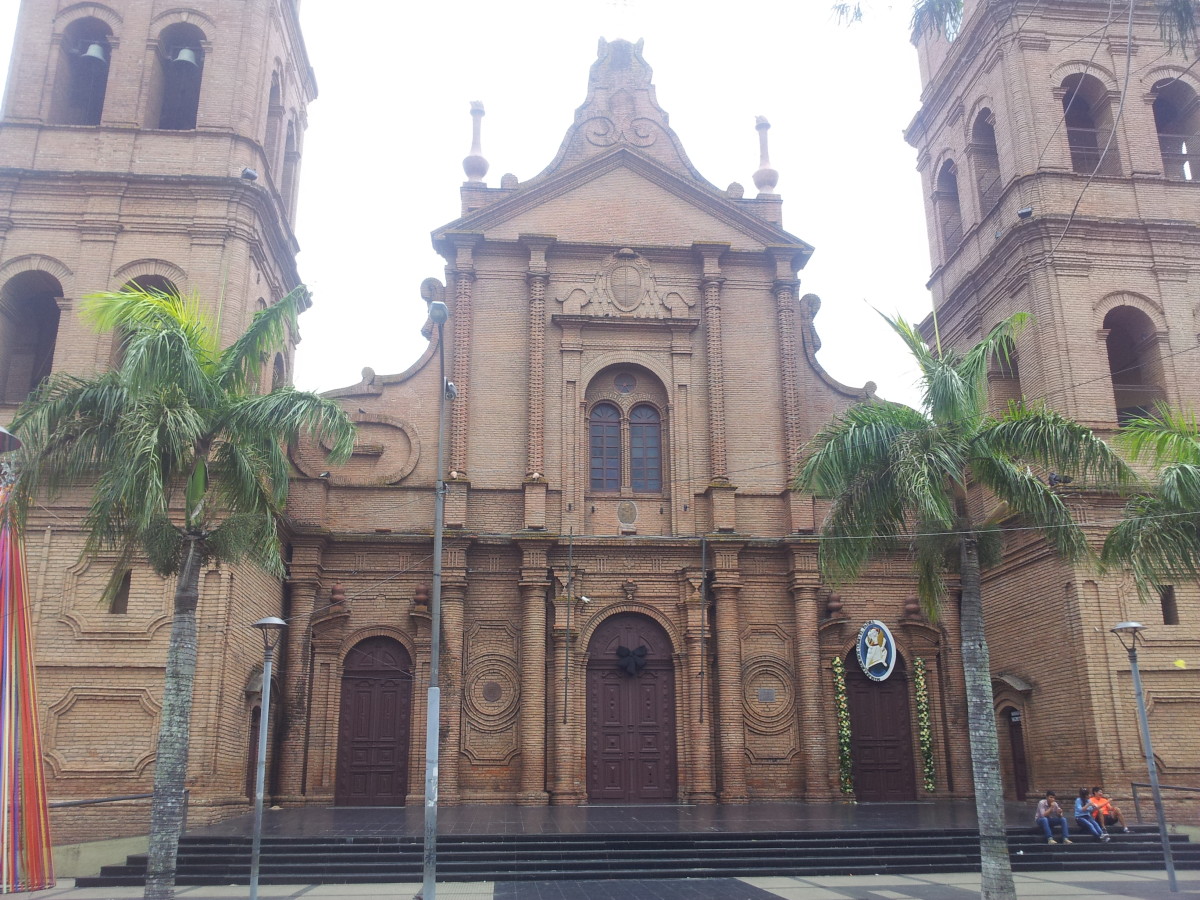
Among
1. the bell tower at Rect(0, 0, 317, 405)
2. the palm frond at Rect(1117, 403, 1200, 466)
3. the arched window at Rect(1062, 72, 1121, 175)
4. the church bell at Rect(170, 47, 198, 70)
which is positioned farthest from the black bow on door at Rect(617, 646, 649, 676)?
the church bell at Rect(170, 47, 198, 70)

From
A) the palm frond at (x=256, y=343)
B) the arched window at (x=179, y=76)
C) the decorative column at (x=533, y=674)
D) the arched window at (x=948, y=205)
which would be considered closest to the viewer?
the palm frond at (x=256, y=343)

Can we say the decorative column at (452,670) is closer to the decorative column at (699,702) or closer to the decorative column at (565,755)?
the decorative column at (565,755)

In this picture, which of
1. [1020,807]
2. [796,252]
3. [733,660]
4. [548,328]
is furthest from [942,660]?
[548,328]

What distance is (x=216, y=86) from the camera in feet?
76.4

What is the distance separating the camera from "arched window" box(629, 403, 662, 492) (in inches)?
988

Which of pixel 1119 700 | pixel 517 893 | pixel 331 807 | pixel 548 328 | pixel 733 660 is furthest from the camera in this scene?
pixel 548 328

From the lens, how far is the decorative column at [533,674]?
22.1 metres

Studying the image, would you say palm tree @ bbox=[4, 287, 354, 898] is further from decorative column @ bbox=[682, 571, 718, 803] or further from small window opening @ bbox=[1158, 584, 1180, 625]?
small window opening @ bbox=[1158, 584, 1180, 625]

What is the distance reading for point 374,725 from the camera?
22.7 meters

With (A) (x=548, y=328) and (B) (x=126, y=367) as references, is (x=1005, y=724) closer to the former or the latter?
(A) (x=548, y=328)

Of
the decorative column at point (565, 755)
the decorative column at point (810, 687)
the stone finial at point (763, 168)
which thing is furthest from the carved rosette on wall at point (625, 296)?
the decorative column at point (565, 755)

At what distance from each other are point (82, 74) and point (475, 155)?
9223mm

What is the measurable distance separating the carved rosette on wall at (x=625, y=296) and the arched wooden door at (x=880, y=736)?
9472 mm

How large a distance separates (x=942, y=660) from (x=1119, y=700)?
494 centimetres
